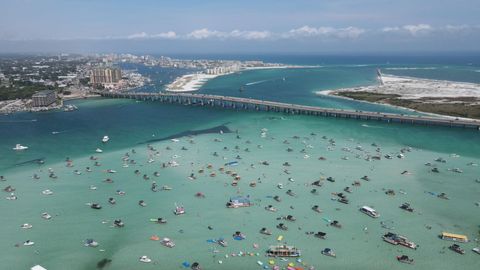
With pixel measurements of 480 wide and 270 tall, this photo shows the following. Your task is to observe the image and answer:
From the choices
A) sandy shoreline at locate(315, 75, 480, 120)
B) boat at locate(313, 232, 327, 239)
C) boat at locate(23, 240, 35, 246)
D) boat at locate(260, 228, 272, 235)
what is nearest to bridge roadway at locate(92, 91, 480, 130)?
sandy shoreline at locate(315, 75, 480, 120)

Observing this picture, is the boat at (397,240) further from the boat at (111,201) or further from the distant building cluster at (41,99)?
the distant building cluster at (41,99)

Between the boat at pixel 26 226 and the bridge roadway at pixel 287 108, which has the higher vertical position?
the bridge roadway at pixel 287 108

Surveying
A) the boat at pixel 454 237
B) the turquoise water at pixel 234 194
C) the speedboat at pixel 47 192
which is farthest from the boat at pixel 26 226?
the boat at pixel 454 237

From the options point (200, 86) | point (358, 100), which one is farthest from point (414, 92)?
point (200, 86)

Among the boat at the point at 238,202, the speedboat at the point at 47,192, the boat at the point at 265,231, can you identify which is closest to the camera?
the boat at the point at 265,231

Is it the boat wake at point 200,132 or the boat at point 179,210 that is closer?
the boat at point 179,210

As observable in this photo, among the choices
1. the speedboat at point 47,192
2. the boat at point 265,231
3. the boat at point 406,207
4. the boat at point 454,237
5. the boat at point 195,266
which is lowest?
the boat at point 195,266

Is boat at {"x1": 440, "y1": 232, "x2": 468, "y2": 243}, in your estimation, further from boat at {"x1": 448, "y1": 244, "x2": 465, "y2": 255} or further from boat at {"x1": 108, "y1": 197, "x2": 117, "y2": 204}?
boat at {"x1": 108, "y1": 197, "x2": 117, "y2": 204}
